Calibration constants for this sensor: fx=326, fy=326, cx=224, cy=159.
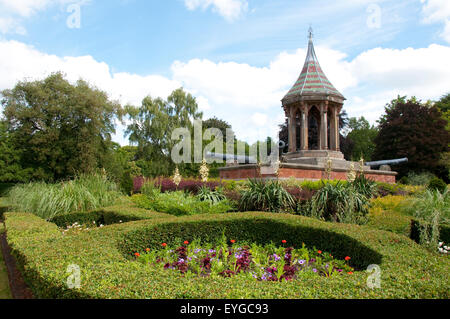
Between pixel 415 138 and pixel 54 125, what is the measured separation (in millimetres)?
25844

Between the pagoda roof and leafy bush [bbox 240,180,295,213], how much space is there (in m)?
10.1

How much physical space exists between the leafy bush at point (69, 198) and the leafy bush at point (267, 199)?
4000 mm

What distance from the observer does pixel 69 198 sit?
844cm

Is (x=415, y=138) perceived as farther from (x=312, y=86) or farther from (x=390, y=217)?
(x=390, y=217)

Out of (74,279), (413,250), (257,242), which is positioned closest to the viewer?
(74,279)

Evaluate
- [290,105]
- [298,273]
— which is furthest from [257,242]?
[290,105]

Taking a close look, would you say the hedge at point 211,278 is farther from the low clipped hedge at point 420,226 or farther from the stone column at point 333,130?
the stone column at point 333,130

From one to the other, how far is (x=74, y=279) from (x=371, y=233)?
13.4 ft

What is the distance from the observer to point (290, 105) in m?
17.9

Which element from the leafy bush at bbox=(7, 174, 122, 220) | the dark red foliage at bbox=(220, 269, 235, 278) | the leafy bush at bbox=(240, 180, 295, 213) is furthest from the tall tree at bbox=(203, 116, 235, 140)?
the dark red foliage at bbox=(220, 269, 235, 278)

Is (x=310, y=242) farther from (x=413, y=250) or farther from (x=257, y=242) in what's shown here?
(x=413, y=250)
